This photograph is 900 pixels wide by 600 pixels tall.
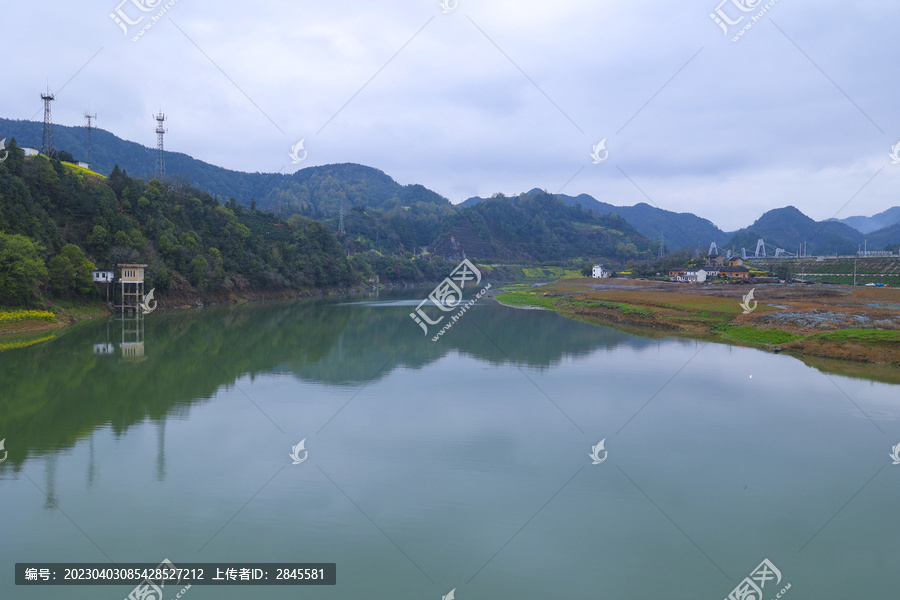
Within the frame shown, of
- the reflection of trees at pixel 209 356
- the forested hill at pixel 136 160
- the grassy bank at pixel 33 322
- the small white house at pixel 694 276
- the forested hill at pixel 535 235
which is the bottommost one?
the reflection of trees at pixel 209 356

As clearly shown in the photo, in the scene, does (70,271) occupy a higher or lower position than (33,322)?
higher

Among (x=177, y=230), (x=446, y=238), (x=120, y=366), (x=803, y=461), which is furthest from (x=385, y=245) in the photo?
(x=803, y=461)

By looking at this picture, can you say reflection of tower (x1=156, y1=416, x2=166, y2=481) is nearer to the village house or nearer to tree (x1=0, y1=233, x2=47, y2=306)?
tree (x1=0, y1=233, x2=47, y2=306)

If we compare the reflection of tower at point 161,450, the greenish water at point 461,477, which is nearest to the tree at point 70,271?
the greenish water at point 461,477

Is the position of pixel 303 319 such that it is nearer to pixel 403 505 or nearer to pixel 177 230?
pixel 177 230

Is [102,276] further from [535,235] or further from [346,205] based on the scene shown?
[346,205]

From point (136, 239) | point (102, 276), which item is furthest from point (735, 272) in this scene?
point (102, 276)

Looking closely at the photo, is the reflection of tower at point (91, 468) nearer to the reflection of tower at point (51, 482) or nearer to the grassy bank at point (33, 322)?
the reflection of tower at point (51, 482)
